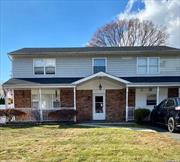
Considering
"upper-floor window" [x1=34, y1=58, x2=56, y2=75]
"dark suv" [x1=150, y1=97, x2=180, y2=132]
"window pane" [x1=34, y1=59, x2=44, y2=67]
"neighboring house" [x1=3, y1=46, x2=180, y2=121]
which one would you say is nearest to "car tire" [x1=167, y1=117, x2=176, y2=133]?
"dark suv" [x1=150, y1=97, x2=180, y2=132]

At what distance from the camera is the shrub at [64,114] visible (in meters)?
18.9

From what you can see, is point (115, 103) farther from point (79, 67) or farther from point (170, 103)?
point (170, 103)

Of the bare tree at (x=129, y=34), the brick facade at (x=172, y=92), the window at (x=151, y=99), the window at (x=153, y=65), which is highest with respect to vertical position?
the bare tree at (x=129, y=34)

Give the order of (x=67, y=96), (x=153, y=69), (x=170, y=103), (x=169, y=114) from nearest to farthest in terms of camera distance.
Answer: (x=169, y=114) → (x=170, y=103) → (x=67, y=96) → (x=153, y=69)

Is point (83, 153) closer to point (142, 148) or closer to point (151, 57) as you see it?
point (142, 148)

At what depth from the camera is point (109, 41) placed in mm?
41031

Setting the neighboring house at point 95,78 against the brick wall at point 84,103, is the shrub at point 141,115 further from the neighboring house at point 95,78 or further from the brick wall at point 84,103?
the brick wall at point 84,103

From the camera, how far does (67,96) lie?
21.0 m

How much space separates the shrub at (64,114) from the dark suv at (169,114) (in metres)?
5.84

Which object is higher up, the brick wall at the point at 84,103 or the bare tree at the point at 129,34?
the bare tree at the point at 129,34

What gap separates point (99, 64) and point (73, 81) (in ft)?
9.10

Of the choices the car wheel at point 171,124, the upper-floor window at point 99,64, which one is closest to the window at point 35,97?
the upper-floor window at point 99,64

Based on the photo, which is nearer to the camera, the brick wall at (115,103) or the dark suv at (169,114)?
the dark suv at (169,114)

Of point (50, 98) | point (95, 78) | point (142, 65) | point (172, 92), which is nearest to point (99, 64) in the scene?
point (95, 78)
